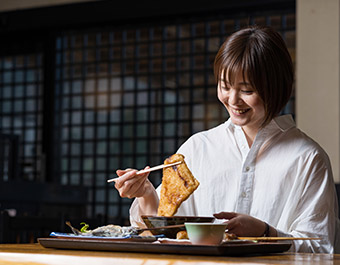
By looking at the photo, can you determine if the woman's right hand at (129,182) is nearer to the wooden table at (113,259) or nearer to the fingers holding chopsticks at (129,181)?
the fingers holding chopsticks at (129,181)

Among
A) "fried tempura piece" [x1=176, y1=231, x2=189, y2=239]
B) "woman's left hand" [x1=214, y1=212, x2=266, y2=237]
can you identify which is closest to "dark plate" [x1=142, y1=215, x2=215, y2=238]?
"fried tempura piece" [x1=176, y1=231, x2=189, y2=239]

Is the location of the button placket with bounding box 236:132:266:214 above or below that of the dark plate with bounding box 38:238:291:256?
above

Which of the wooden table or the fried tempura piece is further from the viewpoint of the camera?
the fried tempura piece

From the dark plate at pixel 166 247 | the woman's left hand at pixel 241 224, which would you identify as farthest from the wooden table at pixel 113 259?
the woman's left hand at pixel 241 224

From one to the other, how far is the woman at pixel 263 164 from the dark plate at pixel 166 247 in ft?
1.47

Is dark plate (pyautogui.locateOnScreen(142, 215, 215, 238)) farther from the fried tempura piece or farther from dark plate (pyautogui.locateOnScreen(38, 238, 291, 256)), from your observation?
dark plate (pyautogui.locateOnScreen(38, 238, 291, 256))

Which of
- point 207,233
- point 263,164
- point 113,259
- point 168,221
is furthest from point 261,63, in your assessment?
point 113,259

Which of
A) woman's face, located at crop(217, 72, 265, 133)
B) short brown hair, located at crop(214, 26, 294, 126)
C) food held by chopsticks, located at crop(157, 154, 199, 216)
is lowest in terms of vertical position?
food held by chopsticks, located at crop(157, 154, 199, 216)

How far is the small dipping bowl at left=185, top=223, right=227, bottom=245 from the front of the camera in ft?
3.85

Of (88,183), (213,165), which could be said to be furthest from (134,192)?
(88,183)

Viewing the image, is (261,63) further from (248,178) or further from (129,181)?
(129,181)

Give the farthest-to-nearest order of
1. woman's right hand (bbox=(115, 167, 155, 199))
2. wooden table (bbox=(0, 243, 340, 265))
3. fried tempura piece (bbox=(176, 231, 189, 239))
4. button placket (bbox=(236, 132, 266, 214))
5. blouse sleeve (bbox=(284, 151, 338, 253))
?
1. button placket (bbox=(236, 132, 266, 214))
2. blouse sleeve (bbox=(284, 151, 338, 253))
3. woman's right hand (bbox=(115, 167, 155, 199))
4. fried tempura piece (bbox=(176, 231, 189, 239))
5. wooden table (bbox=(0, 243, 340, 265))

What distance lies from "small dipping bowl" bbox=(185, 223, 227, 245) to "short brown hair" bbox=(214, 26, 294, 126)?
2.41 feet

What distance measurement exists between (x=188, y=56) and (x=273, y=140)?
296cm
